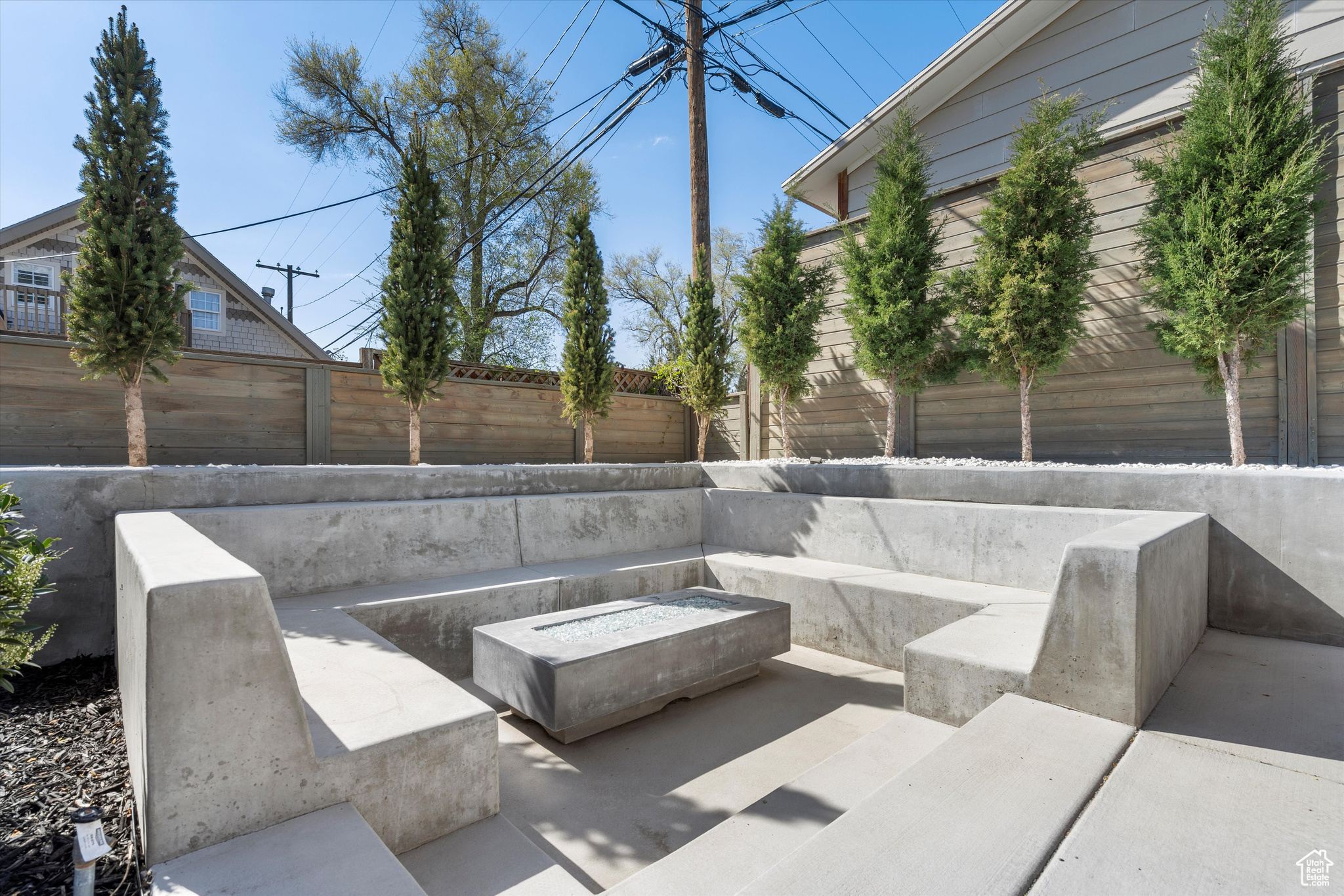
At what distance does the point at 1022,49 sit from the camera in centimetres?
716

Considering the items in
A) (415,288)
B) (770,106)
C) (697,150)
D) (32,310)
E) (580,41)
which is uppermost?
(580,41)

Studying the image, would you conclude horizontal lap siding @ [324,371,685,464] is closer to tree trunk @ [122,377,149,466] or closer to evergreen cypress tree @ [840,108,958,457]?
tree trunk @ [122,377,149,466]

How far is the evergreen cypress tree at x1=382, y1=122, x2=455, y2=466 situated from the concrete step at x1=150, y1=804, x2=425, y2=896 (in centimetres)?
484

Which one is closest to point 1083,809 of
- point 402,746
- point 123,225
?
point 402,746

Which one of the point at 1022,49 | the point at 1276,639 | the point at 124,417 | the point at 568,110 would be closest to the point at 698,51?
the point at 568,110

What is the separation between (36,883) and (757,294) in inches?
263

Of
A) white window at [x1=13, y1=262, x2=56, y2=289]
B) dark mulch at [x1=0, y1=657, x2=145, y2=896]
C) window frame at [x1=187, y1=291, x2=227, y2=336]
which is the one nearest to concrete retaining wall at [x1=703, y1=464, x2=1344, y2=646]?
dark mulch at [x1=0, y1=657, x2=145, y2=896]

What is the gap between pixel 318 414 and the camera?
239 inches

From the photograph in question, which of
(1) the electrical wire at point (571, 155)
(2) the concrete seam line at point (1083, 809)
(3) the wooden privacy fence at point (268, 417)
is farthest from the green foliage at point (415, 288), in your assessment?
(2) the concrete seam line at point (1083, 809)

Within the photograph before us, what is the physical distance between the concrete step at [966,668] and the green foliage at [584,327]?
5.16 meters

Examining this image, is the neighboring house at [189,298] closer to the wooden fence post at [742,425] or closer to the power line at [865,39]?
the wooden fence post at [742,425]

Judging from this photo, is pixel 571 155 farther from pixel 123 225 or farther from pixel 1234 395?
pixel 1234 395

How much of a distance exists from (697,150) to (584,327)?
9.28ft

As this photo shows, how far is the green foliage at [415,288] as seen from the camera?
18.8 ft
